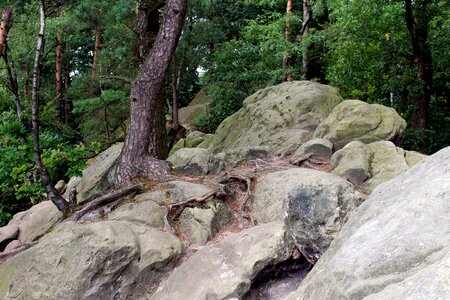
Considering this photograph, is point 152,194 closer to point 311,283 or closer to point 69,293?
point 69,293

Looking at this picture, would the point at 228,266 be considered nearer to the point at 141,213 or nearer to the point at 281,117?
the point at 141,213

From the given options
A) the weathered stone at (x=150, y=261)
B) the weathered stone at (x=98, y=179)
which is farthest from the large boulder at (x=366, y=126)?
the weathered stone at (x=98, y=179)

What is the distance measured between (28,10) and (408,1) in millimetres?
7898

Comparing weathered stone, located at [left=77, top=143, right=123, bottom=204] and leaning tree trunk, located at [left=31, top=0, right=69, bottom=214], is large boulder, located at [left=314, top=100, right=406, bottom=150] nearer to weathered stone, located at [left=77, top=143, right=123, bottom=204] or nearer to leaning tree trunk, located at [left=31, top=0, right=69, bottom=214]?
weathered stone, located at [left=77, top=143, right=123, bottom=204]

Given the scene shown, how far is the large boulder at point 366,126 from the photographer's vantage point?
24.6 feet

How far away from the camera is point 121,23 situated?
11.0 m

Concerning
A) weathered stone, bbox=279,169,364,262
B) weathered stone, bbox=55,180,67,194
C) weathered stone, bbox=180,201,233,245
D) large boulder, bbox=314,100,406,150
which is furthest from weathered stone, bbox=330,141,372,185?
weathered stone, bbox=55,180,67,194

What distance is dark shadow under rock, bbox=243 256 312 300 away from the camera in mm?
4180

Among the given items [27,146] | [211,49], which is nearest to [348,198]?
[27,146]

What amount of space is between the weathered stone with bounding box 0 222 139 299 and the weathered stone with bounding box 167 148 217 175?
2.66 m

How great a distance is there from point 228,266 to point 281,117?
5.59 metres

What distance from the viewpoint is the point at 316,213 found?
13.2ft

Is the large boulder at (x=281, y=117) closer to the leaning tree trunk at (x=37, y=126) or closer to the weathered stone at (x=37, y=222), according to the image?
the weathered stone at (x=37, y=222)

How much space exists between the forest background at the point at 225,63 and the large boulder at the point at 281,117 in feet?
5.89
